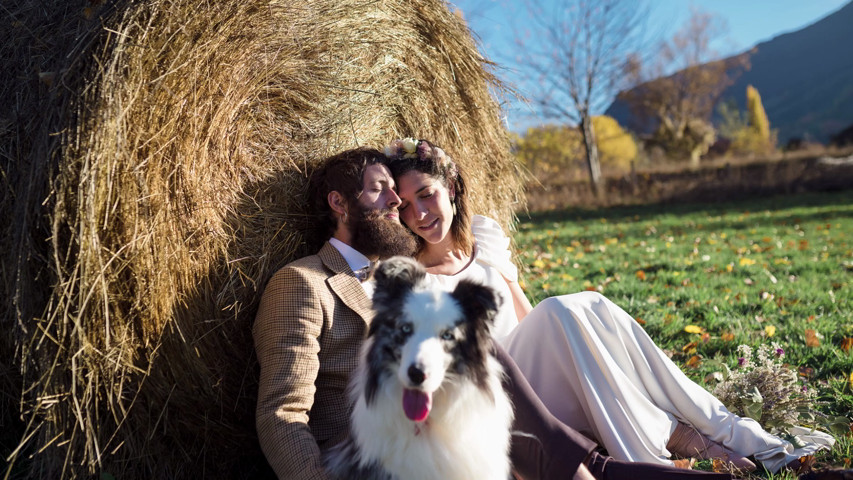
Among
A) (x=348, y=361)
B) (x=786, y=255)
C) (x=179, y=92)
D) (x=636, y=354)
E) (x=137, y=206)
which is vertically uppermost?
(x=179, y=92)

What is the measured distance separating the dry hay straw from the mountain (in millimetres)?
75189

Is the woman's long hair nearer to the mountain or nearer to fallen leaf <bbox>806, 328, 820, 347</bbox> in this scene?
fallen leaf <bbox>806, 328, 820, 347</bbox>

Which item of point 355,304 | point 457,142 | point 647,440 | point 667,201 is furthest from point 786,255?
point 667,201

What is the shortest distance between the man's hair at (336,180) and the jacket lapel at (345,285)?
34cm

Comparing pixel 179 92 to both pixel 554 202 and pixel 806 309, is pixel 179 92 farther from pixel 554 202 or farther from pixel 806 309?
pixel 554 202

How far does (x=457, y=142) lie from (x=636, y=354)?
1913mm

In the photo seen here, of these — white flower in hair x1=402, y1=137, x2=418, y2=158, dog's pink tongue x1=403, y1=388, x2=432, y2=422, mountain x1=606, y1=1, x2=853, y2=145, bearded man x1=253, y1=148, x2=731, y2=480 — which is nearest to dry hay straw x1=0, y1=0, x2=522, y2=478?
bearded man x1=253, y1=148, x2=731, y2=480

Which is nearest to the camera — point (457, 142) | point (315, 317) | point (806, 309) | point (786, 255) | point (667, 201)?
point (315, 317)

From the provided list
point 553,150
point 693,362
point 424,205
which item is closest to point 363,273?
point 424,205

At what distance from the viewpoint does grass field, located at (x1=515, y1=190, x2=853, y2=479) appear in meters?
3.71

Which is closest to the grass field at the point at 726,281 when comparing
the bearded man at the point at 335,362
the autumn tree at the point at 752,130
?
the bearded man at the point at 335,362

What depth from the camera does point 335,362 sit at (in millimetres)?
2541

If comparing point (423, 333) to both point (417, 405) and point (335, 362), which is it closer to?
point (417, 405)

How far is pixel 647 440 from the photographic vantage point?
2627mm
